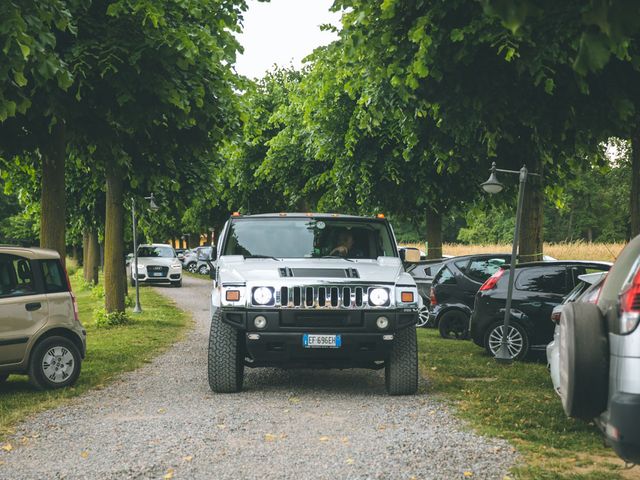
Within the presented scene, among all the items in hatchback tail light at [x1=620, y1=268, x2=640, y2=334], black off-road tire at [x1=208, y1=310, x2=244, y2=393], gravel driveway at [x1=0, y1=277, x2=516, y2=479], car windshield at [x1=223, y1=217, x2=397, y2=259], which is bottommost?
gravel driveway at [x1=0, y1=277, x2=516, y2=479]

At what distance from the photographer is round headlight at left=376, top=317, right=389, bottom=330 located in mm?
8781

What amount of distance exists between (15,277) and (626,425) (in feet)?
23.2

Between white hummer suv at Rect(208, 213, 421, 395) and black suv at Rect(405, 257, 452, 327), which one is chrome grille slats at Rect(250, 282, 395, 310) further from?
black suv at Rect(405, 257, 452, 327)

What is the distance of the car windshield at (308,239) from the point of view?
1022 centimetres

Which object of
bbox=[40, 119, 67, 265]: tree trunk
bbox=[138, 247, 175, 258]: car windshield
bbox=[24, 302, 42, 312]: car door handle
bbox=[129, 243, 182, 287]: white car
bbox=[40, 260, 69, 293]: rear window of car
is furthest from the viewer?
bbox=[138, 247, 175, 258]: car windshield

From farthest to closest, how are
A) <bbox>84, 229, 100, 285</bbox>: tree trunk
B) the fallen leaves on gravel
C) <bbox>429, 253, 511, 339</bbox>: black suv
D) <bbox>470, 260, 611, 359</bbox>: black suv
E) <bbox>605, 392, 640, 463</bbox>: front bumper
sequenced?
<bbox>84, 229, 100, 285</bbox>: tree trunk
<bbox>429, 253, 511, 339</bbox>: black suv
<bbox>470, 260, 611, 359</bbox>: black suv
the fallen leaves on gravel
<bbox>605, 392, 640, 463</bbox>: front bumper

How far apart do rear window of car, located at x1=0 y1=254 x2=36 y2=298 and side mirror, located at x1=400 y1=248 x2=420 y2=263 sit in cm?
432

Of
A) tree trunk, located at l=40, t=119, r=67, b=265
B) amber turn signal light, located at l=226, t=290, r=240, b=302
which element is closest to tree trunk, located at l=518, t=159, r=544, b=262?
amber turn signal light, located at l=226, t=290, r=240, b=302

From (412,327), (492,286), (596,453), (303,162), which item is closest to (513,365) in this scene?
(492,286)

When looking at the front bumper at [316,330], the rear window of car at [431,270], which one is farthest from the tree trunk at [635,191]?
the rear window of car at [431,270]

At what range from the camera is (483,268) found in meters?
16.3

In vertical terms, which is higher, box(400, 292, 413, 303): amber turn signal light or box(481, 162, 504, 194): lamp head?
box(481, 162, 504, 194): lamp head

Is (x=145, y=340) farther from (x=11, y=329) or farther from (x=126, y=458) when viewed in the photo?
(x=126, y=458)

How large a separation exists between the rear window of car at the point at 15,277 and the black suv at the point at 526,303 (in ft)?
21.7
